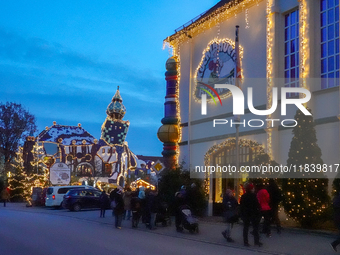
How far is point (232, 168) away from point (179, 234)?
25.4 ft

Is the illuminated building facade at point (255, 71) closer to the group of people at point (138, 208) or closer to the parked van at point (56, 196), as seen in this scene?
the group of people at point (138, 208)

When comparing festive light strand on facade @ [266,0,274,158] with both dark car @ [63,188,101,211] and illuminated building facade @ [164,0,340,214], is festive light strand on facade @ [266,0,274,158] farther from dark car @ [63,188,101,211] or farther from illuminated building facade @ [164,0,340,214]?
dark car @ [63,188,101,211]

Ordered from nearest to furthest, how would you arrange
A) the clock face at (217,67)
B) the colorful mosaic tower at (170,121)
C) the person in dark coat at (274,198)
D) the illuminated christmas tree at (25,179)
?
the person in dark coat at (274,198)
the clock face at (217,67)
the colorful mosaic tower at (170,121)
the illuminated christmas tree at (25,179)

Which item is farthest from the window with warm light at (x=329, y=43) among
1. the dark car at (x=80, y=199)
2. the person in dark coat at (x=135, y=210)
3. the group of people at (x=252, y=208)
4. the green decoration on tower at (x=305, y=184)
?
the dark car at (x=80, y=199)

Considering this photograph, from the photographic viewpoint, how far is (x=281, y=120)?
19.3 m

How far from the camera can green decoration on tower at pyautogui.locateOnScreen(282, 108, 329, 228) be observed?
1560cm

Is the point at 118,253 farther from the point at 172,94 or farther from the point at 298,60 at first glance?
the point at 172,94

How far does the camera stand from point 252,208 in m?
12.6

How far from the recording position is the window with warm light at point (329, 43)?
17.3m

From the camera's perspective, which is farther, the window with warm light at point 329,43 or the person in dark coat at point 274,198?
the window with warm light at point 329,43

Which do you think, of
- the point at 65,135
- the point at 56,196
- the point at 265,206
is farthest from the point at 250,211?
the point at 65,135

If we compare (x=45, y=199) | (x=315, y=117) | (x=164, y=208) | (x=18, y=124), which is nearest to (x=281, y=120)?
(x=315, y=117)

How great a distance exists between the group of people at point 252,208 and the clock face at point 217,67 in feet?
26.9

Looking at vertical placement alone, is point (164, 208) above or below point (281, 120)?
below
